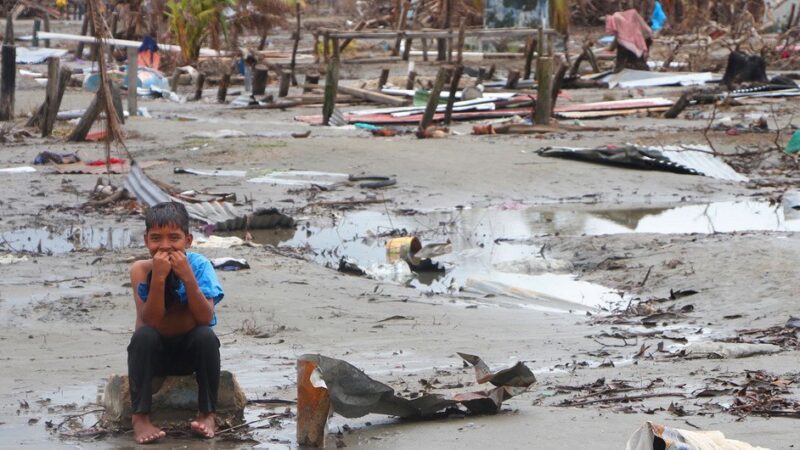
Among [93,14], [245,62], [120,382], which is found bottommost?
[245,62]

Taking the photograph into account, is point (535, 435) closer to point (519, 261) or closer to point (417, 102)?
point (519, 261)

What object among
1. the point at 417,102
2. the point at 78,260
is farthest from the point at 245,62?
the point at 78,260

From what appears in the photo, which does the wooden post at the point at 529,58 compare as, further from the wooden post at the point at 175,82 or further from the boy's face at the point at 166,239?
the boy's face at the point at 166,239

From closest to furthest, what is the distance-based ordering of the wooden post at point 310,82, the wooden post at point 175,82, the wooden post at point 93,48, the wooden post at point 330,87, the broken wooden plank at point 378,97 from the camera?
the wooden post at point 93,48 → the wooden post at point 330,87 → the broken wooden plank at point 378,97 → the wooden post at point 310,82 → the wooden post at point 175,82

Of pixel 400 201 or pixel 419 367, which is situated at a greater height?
pixel 419 367

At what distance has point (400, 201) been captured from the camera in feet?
40.1

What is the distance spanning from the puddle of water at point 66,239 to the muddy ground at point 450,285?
36 mm

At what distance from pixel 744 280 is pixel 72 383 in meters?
4.37

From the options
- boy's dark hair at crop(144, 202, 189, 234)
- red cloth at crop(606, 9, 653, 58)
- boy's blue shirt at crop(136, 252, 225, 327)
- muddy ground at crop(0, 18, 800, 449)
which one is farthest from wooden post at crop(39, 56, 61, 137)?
red cloth at crop(606, 9, 653, 58)

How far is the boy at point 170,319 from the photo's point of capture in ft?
14.0

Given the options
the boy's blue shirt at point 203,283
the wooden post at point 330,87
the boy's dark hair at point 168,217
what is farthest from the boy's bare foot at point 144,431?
the wooden post at point 330,87

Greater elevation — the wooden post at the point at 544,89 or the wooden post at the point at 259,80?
the wooden post at the point at 544,89

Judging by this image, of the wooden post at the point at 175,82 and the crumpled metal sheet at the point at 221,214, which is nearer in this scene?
the crumpled metal sheet at the point at 221,214

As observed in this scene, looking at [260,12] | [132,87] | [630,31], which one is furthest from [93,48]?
[630,31]
